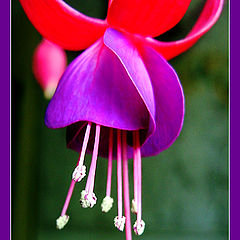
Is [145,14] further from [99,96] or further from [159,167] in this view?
[159,167]

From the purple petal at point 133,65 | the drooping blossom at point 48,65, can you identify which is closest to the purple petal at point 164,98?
the purple petal at point 133,65

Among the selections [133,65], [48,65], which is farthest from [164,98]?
[48,65]

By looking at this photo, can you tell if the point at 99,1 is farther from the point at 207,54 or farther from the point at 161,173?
the point at 161,173

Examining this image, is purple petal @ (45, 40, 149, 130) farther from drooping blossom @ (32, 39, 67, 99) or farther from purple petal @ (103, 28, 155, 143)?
drooping blossom @ (32, 39, 67, 99)

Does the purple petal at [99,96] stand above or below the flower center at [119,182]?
above

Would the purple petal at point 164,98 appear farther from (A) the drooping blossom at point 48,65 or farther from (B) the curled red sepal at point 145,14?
(A) the drooping blossom at point 48,65

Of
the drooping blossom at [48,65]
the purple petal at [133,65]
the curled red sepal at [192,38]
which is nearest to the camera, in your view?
the purple petal at [133,65]

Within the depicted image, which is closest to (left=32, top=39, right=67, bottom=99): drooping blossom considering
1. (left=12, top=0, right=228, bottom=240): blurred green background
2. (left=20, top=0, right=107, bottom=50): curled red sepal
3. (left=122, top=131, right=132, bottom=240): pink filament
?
(left=12, top=0, right=228, bottom=240): blurred green background
